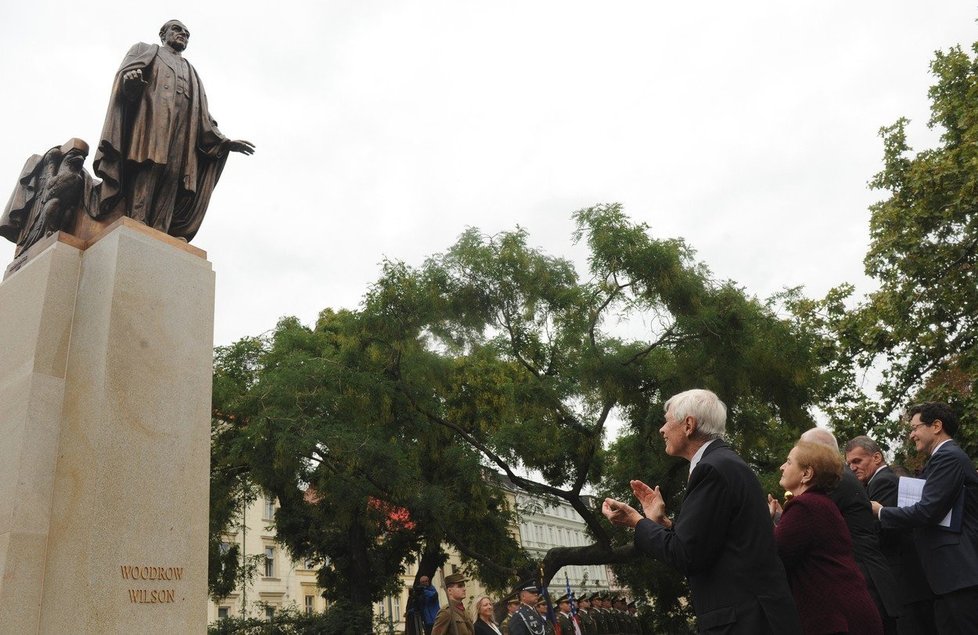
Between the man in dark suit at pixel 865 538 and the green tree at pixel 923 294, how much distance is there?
12830 millimetres

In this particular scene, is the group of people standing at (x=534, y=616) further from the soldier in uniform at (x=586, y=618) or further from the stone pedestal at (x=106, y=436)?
the stone pedestal at (x=106, y=436)

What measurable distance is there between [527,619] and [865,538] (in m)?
9.30

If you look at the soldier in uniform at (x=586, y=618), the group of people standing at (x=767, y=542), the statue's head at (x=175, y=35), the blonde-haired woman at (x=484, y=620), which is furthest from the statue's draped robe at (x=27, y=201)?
the soldier in uniform at (x=586, y=618)

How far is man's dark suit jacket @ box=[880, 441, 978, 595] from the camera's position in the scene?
451 centimetres

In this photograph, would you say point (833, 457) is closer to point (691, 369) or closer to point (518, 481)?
point (691, 369)

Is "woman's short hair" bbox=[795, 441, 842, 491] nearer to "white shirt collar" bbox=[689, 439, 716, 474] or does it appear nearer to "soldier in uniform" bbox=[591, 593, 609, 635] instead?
"white shirt collar" bbox=[689, 439, 716, 474]

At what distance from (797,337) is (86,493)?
1682cm

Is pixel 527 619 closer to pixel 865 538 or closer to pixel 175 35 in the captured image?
pixel 865 538

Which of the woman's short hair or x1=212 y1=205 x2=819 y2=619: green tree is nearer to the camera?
the woman's short hair

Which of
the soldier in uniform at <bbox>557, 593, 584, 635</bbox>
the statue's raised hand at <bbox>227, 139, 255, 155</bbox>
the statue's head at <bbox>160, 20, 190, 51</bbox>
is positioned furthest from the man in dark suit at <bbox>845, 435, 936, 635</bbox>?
the soldier in uniform at <bbox>557, 593, 584, 635</bbox>

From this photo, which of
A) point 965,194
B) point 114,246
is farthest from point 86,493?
point 965,194

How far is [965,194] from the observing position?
1557cm

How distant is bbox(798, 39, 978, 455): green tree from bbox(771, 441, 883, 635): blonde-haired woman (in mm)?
14221

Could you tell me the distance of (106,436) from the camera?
4969 mm
